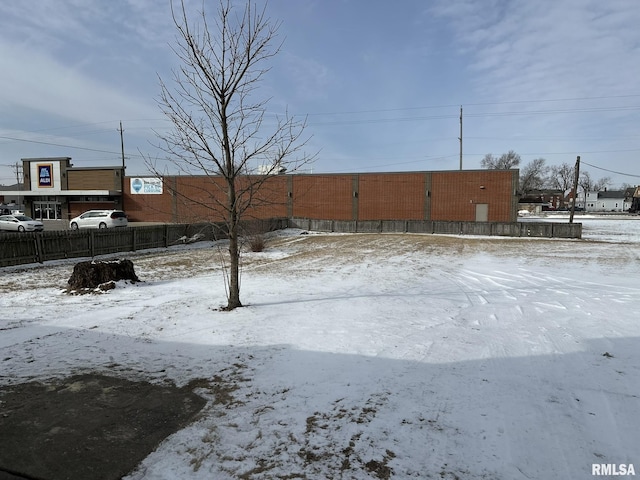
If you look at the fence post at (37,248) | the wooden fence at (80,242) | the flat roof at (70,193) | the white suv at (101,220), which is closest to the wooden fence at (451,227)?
the wooden fence at (80,242)

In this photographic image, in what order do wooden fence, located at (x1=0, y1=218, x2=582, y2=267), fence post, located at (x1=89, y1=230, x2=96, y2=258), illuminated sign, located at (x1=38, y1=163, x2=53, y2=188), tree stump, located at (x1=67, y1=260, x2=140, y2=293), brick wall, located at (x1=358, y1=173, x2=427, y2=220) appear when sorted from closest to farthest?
tree stump, located at (x1=67, y1=260, x2=140, y2=293) < wooden fence, located at (x1=0, y1=218, x2=582, y2=267) < fence post, located at (x1=89, y1=230, x2=96, y2=258) < brick wall, located at (x1=358, y1=173, x2=427, y2=220) < illuminated sign, located at (x1=38, y1=163, x2=53, y2=188)

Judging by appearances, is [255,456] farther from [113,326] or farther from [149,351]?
[113,326]

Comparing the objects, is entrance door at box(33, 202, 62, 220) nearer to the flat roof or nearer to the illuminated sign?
the flat roof

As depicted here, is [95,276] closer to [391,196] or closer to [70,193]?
[391,196]

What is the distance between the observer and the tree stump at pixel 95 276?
31.7ft

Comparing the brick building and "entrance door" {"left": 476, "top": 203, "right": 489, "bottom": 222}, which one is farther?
"entrance door" {"left": 476, "top": 203, "right": 489, "bottom": 222}

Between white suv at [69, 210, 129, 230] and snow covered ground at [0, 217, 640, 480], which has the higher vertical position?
white suv at [69, 210, 129, 230]

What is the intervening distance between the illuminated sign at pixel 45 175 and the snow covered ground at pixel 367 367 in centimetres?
4181

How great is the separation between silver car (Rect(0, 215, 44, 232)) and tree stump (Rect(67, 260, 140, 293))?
24.9m

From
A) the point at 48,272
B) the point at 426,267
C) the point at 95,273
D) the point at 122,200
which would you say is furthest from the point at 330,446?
the point at 122,200

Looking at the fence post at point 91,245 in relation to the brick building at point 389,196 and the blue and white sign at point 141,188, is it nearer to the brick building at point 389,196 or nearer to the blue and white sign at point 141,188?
the brick building at point 389,196

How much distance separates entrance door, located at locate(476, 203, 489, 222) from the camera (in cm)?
3609

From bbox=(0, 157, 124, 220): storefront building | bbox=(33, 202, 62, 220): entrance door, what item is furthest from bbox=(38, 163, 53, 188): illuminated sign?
bbox=(33, 202, 62, 220): entrance door

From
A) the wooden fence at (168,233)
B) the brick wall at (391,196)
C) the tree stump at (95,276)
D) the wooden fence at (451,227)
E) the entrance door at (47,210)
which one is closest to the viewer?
the tree stump at (95,276)
